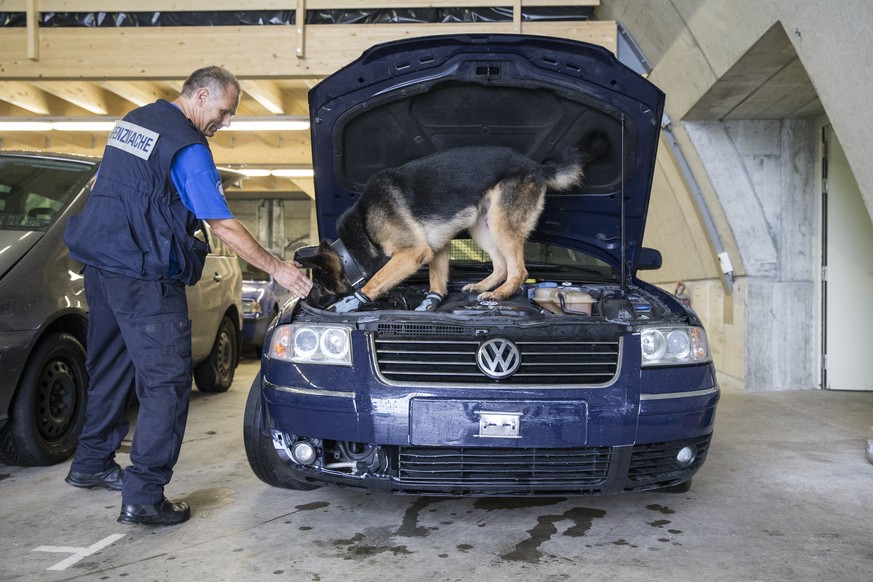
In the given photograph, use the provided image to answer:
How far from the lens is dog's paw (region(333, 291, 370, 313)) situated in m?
3.39

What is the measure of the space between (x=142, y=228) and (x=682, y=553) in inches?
92.3

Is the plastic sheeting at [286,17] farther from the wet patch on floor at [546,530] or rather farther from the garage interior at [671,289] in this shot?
the wet patch on floor at [546,530]

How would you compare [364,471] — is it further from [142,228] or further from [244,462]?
[244,462]

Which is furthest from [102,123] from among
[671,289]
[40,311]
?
[671,289]

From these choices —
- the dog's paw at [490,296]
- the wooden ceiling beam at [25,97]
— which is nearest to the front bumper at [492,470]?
the dog's paw at [490,296]

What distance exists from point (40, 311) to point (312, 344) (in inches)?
66.3

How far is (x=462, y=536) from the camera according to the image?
114 inches

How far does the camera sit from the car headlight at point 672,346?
2.85 meters

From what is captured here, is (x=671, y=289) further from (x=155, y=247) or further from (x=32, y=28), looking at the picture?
(x=155, y=247)

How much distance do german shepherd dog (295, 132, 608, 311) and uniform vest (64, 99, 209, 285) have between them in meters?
0.81

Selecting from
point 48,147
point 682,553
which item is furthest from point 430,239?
point 48,147

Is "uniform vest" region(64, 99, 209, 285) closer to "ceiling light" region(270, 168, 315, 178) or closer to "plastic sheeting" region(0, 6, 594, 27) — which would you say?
"plastic sheeting" region(0, 6, 594, 27)

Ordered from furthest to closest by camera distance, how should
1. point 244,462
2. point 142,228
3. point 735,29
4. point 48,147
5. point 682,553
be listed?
point 48,147 → point 735,29 → point 244,462 → point 142,228 → point 682,553

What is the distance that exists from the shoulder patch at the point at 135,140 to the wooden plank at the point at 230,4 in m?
5.21
